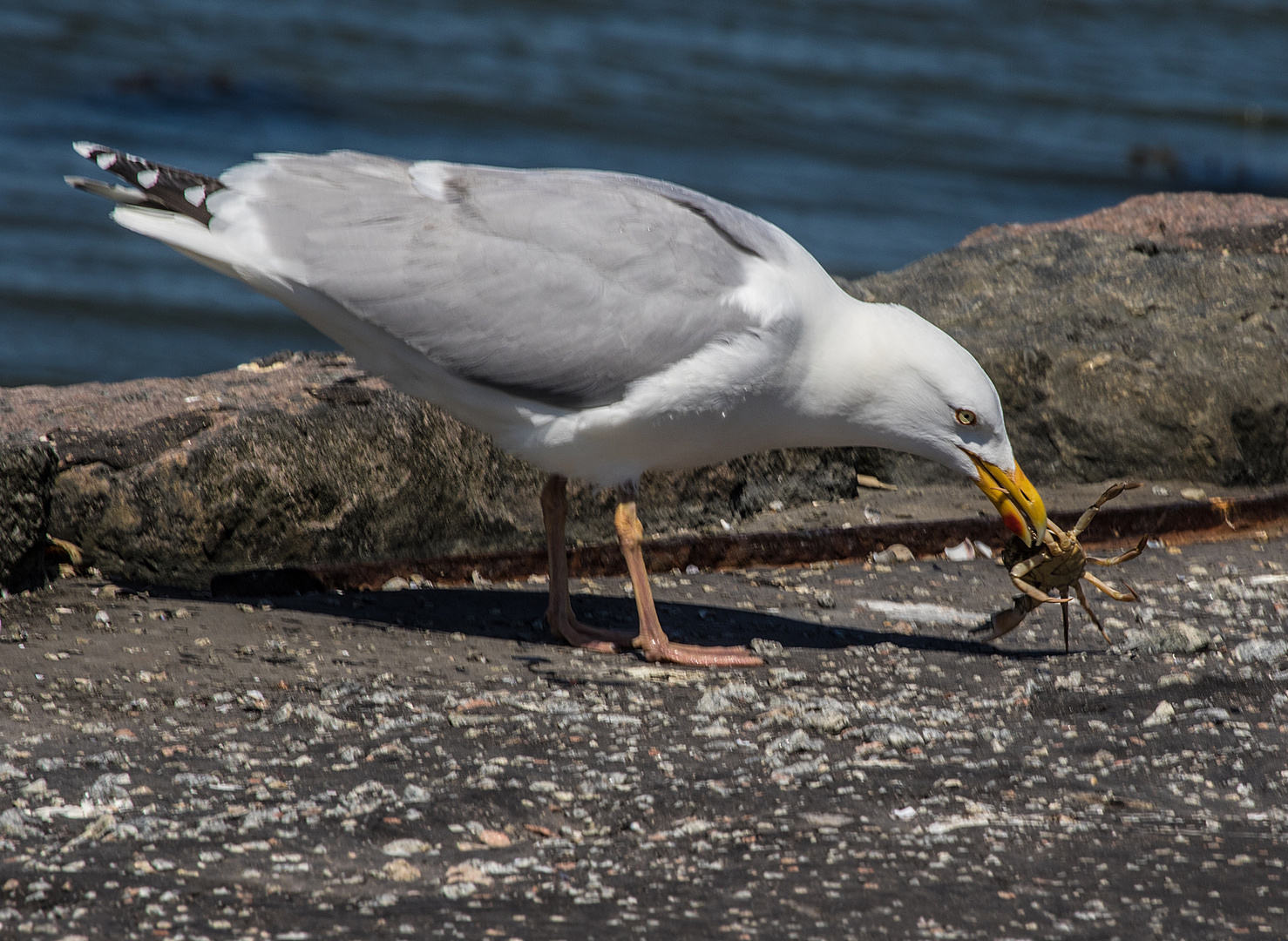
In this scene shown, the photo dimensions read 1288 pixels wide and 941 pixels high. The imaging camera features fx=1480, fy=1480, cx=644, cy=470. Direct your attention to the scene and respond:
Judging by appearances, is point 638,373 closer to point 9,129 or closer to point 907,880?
point 907,880

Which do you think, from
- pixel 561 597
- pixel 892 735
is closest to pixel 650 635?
pixel 561 597

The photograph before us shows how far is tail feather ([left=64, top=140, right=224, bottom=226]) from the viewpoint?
4109mm

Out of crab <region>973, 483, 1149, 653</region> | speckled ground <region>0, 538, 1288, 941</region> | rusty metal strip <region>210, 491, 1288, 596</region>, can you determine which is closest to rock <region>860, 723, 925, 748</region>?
speckled ground <region>0, 538, 1288, 941</region>

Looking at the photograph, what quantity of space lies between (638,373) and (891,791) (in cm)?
140

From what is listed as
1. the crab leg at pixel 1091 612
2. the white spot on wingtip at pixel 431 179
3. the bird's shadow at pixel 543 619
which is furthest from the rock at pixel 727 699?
the white spot on wingtip at pixel 431 179

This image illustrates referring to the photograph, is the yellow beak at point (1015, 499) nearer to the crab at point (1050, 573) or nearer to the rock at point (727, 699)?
the crab at point (1050, 573)

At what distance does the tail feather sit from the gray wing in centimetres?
23

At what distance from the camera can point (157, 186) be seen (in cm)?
415

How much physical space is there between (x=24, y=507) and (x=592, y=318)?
164cm

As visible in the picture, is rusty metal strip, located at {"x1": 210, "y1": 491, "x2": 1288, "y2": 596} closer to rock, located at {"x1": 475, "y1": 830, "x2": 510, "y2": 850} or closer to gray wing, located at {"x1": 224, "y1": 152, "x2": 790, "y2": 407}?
gray wing, located at {"x1": 224, "y1": 152, "x2": 790, "y2": 407}

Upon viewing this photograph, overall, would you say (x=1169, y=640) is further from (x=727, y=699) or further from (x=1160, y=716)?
(x=727, y=699)

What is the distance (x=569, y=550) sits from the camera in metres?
4.81

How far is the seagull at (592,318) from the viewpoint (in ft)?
12.7

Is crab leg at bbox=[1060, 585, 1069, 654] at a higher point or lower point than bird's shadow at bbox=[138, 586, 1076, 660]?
higher
